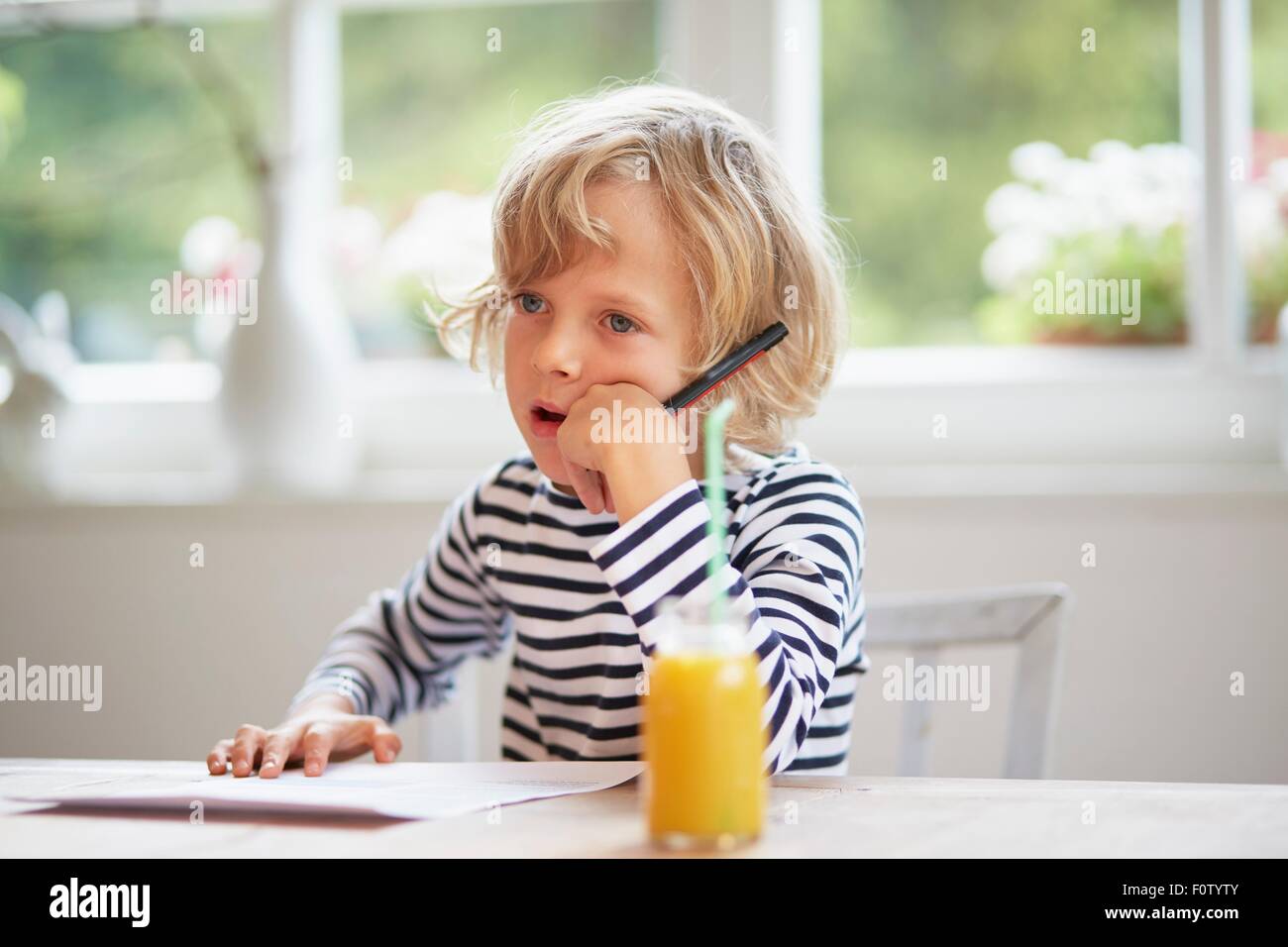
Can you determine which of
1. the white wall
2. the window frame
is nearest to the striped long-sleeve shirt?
the white wall

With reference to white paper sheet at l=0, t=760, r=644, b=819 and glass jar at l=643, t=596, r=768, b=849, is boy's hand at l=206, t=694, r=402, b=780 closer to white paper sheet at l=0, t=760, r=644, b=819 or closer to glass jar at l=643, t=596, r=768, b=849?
white paper sheet at l=0, t=760, r=644, b=819

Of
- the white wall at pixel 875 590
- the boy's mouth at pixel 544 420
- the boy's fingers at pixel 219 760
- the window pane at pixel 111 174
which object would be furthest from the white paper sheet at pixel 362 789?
the window pane at pixel 111 174

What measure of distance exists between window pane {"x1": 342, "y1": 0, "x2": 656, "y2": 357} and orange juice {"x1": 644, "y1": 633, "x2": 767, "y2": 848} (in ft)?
4.42

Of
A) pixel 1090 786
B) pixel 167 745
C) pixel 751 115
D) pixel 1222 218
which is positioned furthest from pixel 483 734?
pixel 1222 218

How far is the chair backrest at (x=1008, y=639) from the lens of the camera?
108 cm

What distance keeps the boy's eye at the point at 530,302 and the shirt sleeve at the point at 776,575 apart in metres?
0.23

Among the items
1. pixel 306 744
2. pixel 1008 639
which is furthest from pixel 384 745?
pixel 1008 639

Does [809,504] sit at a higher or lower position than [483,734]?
higher

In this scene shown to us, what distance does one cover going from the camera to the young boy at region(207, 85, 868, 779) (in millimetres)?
820

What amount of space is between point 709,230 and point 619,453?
0.22 meters

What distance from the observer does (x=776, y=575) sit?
88 centimetres

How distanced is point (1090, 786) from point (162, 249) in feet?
5.61

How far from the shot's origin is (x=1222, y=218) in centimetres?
164

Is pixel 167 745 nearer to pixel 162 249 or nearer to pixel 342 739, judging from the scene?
pixel 162 249
